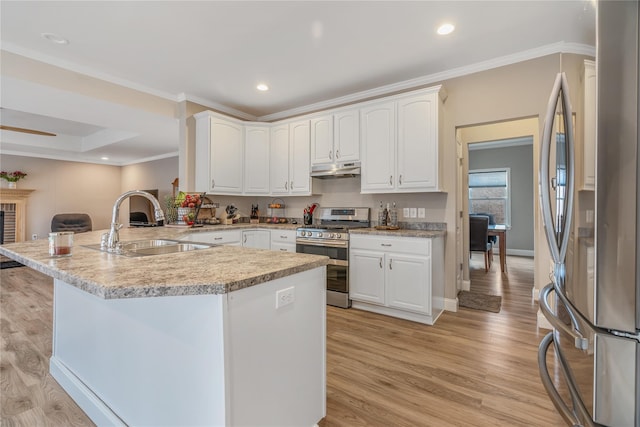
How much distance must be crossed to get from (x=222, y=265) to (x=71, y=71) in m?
3.32

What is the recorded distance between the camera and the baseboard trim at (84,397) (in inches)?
63.2

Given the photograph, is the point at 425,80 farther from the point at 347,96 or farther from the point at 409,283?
the point at 409,283

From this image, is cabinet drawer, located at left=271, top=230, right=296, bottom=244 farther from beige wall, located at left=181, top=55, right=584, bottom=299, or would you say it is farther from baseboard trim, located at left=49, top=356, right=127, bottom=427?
baseboard trim, located at left=49, top=356, right=127, bottom=427

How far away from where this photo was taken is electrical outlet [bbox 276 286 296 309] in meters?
1.33

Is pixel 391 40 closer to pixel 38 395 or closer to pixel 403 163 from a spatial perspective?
pixel 403 163

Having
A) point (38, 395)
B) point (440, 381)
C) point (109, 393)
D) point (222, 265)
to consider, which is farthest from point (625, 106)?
point (38, 395)

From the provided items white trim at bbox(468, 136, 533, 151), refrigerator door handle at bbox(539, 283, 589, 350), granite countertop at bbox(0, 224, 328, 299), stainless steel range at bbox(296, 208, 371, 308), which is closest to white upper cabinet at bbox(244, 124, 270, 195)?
stainless steel range at bbox(296, 208, 371, 308)

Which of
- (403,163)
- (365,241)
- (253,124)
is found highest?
(253,124)

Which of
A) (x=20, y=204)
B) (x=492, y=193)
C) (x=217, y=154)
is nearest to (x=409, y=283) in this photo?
(x=217, y=154)

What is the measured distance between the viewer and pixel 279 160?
4.48m

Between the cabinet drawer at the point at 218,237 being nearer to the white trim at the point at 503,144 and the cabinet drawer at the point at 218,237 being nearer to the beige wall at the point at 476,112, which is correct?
the beige wall at the point at 476,112

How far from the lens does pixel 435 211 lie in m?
3.55

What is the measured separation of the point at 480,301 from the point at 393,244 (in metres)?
1.50

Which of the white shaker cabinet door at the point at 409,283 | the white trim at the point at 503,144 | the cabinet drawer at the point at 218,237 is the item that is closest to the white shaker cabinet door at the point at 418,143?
the white shaker cabinet door at the point at 409,283
